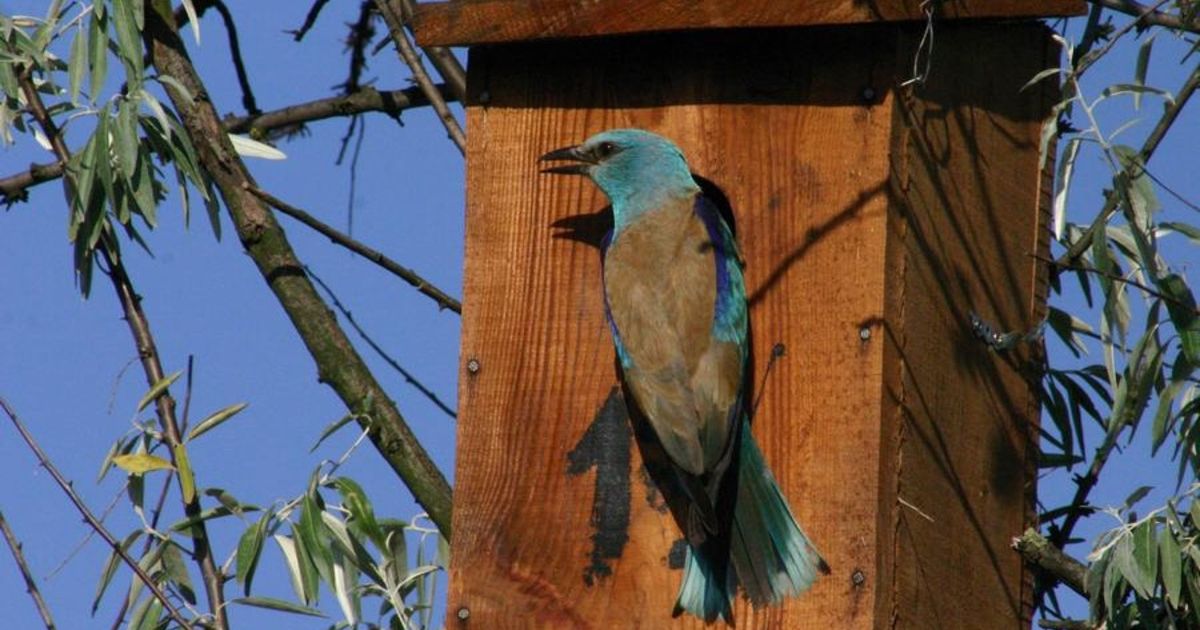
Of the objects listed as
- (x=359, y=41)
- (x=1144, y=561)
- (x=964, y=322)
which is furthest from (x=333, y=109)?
(x=1144, y=561)

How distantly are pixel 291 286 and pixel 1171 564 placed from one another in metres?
2.11

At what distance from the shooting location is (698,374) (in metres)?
4.54

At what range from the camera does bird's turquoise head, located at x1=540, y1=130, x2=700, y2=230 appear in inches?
187

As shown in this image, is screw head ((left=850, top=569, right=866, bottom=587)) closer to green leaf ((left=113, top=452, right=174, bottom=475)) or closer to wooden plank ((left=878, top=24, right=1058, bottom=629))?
wooden plank ((left=878, top=24, right=1058, bottom=629))

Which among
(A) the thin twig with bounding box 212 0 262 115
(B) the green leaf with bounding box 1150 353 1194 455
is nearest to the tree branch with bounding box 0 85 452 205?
(A) the thin twig with bounding box 212 0 262 115

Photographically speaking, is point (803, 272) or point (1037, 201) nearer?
point (803, 272)

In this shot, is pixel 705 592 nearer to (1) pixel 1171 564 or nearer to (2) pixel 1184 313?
(1) pixel 1171 564

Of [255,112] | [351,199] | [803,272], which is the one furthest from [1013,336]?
[255,112]

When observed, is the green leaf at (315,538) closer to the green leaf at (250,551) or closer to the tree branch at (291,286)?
the green leaf at (250,551)

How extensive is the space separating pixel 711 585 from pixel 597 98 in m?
1.11

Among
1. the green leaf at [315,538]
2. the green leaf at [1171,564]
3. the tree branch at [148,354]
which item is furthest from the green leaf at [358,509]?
the green leaf at [1171,564]

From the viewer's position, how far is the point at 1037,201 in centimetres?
515

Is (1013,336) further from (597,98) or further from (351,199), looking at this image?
(351,199)

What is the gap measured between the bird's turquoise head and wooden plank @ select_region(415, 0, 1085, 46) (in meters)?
0.23
